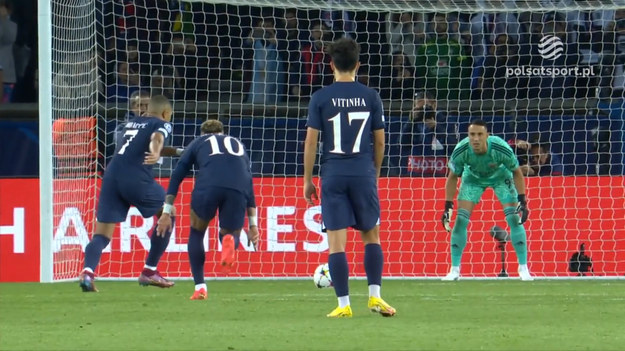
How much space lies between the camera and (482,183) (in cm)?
1584

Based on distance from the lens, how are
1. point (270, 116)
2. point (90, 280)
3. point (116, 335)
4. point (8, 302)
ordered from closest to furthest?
point (116, 335) → point (8, 302) → point (90, 280) → point (270, 116)

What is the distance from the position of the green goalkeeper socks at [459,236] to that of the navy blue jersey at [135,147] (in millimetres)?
3753

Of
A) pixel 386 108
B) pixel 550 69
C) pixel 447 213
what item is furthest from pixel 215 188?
pixel 550 69

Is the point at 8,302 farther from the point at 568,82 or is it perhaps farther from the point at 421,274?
the point at 568,82

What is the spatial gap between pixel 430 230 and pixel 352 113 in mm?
6803

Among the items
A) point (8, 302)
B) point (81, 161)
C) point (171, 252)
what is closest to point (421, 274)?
point (171, 252)

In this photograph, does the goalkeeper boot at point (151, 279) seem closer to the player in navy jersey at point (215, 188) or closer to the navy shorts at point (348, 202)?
the player in navy jersey at point (215, 188)

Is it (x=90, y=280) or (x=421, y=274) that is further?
(x=421, y=274)

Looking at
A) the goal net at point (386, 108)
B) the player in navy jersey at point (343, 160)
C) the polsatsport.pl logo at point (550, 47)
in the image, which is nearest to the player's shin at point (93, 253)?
the goal net at point (386, 108)

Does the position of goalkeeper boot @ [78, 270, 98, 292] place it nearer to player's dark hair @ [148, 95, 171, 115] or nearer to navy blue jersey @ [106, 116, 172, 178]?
navy blue jersey @ [106, 116, 172, 178]

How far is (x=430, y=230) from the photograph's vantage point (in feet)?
54.9

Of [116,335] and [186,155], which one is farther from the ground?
[186,155]

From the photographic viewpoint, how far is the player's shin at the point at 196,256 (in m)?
12.2

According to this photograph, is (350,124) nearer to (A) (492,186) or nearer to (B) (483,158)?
(B) (483,158)
